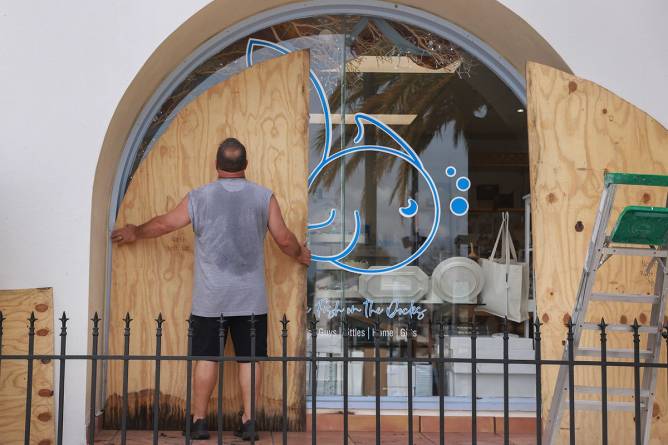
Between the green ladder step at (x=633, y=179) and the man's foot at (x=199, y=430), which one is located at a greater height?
the green ladder step at (x=633, y=179)

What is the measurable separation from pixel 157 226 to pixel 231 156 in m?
0.67

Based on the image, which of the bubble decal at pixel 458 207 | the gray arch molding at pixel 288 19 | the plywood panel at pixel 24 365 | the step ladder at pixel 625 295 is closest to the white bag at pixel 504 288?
the bubble decal at pixel 458 207

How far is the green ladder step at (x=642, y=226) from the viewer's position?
3932 mm

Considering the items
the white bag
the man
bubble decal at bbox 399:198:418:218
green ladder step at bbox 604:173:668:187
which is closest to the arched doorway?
bubble decal at bbox 399:198:418:218

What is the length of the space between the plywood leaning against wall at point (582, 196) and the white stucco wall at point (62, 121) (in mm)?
336

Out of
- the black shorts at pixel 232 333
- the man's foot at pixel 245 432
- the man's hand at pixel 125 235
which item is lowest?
the man's foot at pixel 245 432

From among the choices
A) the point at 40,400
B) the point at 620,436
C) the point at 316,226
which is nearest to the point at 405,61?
the point at 316,226

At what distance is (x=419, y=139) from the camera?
6078 millimetres

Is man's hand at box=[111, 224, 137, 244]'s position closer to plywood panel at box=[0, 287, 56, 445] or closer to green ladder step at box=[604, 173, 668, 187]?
plywood panel at box=[0, 287, 56, 445]

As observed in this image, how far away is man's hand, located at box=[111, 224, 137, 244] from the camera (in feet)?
17.4

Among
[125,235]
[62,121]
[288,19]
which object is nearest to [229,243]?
[125,235]

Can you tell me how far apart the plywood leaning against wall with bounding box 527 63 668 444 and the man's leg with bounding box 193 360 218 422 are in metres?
2.08

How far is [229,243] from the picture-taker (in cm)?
492

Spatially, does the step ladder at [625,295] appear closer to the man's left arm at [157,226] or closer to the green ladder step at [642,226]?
the green ladder step at [642,226]
